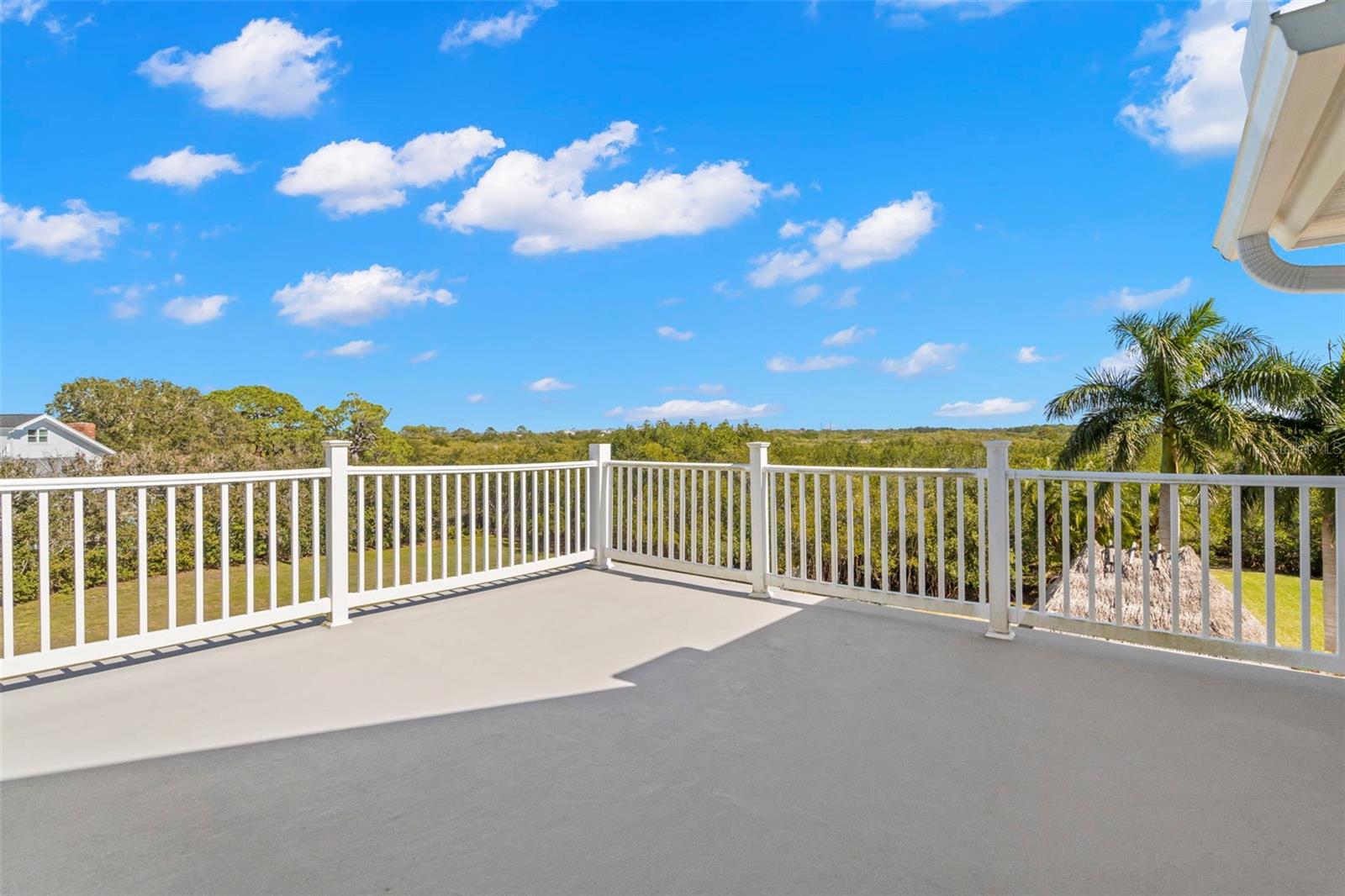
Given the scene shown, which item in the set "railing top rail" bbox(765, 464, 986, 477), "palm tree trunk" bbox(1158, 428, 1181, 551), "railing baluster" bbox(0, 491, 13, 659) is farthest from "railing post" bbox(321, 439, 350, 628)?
"palm tree trunk" bbox(1158, 428, 1181, 551)

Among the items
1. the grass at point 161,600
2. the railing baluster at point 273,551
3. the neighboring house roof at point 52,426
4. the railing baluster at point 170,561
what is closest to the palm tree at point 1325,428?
the grass at point 161,600

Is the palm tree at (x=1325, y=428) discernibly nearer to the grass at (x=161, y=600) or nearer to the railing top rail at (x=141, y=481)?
the grass at (x=161, y=600)

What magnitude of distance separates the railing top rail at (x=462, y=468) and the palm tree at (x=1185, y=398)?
38.8 feet

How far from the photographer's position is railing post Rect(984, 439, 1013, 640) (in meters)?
3.38

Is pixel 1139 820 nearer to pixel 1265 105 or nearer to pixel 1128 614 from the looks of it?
pixel 1265 105

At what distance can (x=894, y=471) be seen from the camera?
3730 millimetres

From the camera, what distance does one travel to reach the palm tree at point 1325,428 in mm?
11633

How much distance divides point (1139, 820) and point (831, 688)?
1124 millimetres

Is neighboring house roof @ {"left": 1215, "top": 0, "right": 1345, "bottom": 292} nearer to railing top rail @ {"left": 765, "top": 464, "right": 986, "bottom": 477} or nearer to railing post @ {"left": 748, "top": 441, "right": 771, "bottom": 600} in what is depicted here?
railing top rail @ {"left": 765, "top": 464, "right": 986, "bottom": 477}

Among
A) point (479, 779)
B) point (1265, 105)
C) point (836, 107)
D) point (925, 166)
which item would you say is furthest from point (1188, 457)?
point (479, 779)

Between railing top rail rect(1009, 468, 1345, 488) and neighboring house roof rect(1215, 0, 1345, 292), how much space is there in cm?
102

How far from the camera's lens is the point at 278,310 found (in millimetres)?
15156

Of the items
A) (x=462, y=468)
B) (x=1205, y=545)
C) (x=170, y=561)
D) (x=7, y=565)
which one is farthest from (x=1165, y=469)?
(x=7, y=565)

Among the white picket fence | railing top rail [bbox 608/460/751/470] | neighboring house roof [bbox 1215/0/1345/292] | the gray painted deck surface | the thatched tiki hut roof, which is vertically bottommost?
the thatched tiki hut roof
